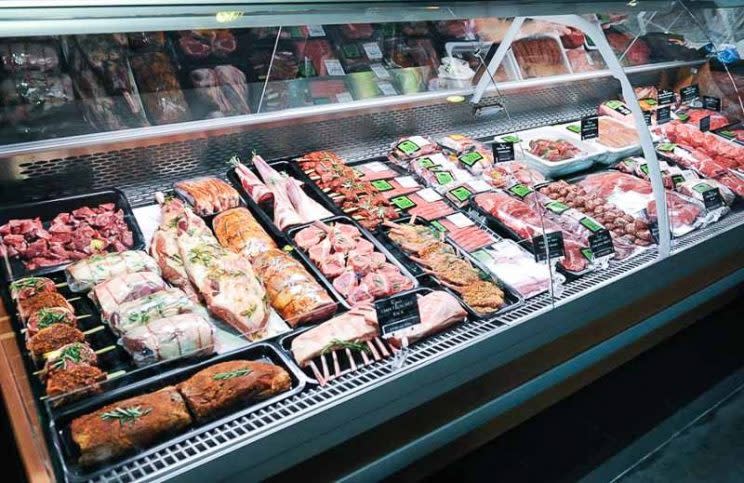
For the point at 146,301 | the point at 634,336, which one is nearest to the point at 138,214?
the point at 146,301

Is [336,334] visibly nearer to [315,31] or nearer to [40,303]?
[40,303]

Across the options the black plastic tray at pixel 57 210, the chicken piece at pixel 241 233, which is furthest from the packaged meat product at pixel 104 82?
the chicken piece at pixel 241 233

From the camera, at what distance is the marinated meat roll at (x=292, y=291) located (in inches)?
88.9

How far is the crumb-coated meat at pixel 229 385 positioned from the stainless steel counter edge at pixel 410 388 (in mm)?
149

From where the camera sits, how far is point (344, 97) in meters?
3.22

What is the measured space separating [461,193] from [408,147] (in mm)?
415

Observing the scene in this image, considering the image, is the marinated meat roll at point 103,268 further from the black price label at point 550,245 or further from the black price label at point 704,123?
the black price label at point 704,123

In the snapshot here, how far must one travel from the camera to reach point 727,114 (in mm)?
4566

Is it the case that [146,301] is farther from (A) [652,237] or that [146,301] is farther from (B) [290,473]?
(A) [652,237]

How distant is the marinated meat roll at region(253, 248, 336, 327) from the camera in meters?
2.26

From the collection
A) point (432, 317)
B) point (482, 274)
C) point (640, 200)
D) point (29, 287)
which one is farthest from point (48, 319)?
point (640, 200)

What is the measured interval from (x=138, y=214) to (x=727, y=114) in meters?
4.18

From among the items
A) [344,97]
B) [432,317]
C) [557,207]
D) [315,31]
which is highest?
[315,31]

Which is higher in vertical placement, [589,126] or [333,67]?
[333,67]
